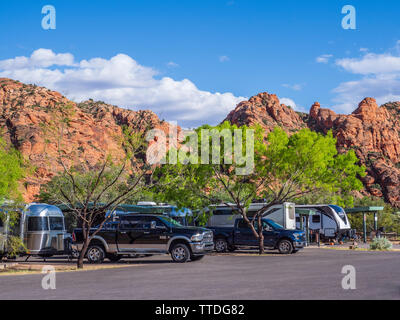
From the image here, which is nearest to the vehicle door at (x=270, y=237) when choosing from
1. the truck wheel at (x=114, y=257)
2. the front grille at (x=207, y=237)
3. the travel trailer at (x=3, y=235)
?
A: the front grille at (x=207, y=237)

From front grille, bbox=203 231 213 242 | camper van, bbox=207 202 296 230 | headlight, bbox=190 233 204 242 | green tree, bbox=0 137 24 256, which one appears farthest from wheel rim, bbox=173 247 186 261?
camper van, bbox=207 202 296 230

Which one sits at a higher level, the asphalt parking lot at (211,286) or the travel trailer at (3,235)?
the travel trailer at (3,235)

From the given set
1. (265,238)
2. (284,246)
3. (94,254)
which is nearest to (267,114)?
(265,238)

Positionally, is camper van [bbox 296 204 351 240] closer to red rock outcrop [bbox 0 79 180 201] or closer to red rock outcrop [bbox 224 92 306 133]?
red rock outcrop [bbox 0 79 180 201]

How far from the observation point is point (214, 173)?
1088 inches

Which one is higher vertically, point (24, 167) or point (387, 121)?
point (387, 121)

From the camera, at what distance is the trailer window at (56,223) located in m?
23.4

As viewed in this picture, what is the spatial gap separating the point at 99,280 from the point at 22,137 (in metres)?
57.8

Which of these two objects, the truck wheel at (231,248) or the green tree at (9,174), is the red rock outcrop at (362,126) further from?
the green tree at (9,174)

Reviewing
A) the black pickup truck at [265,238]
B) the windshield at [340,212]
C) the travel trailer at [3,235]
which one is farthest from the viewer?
the windshield at [340,212]

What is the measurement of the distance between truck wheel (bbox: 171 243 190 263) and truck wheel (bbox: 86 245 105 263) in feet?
10.1

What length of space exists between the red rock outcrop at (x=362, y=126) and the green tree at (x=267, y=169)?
207 feet
